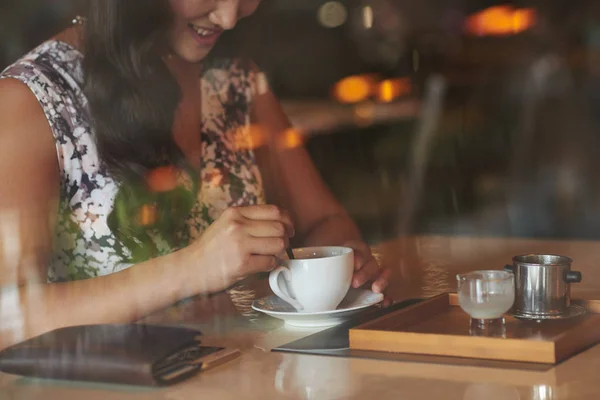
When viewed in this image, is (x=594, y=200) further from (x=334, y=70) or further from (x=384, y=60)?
(x=334, y=70)

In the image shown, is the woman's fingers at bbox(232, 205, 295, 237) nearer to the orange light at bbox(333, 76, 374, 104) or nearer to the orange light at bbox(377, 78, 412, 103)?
the orange light at bbox(333, 76, 374, 104)

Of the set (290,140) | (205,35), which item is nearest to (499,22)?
(290,140)

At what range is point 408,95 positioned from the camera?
292 cm

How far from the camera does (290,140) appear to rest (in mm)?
1572

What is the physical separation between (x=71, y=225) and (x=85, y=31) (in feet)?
0.87

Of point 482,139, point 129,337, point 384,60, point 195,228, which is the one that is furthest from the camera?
point 482,139

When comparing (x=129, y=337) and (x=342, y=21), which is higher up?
(x=342, y=21)

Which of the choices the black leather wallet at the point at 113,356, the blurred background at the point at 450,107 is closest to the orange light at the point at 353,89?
the blurred background at the point at 450,107

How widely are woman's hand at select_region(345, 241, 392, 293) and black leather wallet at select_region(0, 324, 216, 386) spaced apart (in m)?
0.28

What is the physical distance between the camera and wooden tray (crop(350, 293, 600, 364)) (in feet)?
2.38

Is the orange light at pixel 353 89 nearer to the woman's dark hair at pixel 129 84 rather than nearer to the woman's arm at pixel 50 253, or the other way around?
the woman's dark hair at pixel 129 84

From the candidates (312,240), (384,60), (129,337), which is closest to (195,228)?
(312,240)

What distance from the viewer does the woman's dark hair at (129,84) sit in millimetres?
1202

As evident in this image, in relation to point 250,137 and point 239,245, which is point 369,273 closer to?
point 239,245
